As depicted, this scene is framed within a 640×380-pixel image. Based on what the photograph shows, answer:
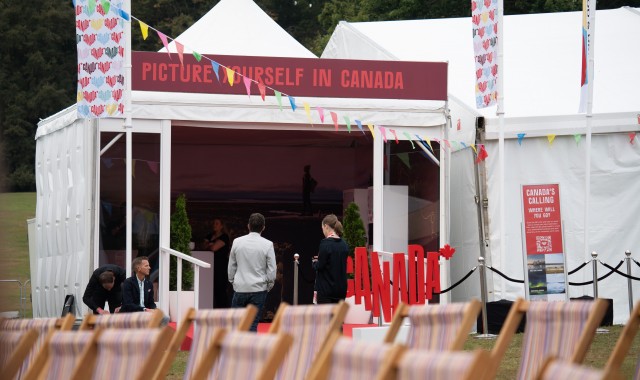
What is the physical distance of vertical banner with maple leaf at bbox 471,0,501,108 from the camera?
13352 millimetres

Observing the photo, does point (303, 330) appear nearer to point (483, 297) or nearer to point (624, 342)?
point (624, 342)

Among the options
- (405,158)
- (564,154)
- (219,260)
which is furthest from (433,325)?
(219,260)

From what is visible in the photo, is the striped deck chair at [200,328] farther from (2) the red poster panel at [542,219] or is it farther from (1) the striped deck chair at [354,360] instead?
(2) the red poster panel at [542,219]

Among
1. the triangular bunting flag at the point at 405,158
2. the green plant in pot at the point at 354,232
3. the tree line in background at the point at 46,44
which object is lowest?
the green plant in pot at the point at 354,232

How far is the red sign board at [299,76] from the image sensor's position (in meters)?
13.1

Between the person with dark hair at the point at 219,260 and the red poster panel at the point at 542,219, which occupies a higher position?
the red poster panel at the point at 542,219

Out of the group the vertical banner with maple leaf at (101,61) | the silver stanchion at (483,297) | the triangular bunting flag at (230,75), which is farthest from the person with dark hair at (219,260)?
the vertical banner with maple leaf at (101,61)

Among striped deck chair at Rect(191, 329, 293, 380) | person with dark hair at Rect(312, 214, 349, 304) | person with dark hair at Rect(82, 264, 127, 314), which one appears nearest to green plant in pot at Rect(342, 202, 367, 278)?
person with dark hair at Rect(82, 264, 127, 314)

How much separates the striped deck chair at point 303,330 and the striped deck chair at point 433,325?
265mm

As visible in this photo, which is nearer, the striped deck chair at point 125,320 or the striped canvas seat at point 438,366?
the striped canvas seat at point 438,366

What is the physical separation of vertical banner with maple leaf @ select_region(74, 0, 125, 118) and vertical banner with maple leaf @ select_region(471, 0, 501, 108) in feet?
13.8

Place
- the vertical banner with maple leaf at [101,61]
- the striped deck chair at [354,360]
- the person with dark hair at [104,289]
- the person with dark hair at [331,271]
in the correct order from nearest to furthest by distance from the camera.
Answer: the striped deck chair at [354,360] < the person with dark hair at [331,271] < the person with dark hair at [104,289] < the vertical banner with maple leaf at [101,61]

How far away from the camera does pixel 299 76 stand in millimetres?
13594

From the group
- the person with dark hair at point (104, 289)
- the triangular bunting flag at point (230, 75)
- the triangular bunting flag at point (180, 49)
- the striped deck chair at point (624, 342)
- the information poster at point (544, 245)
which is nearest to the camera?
the striped deck chair at point (624, 342)
